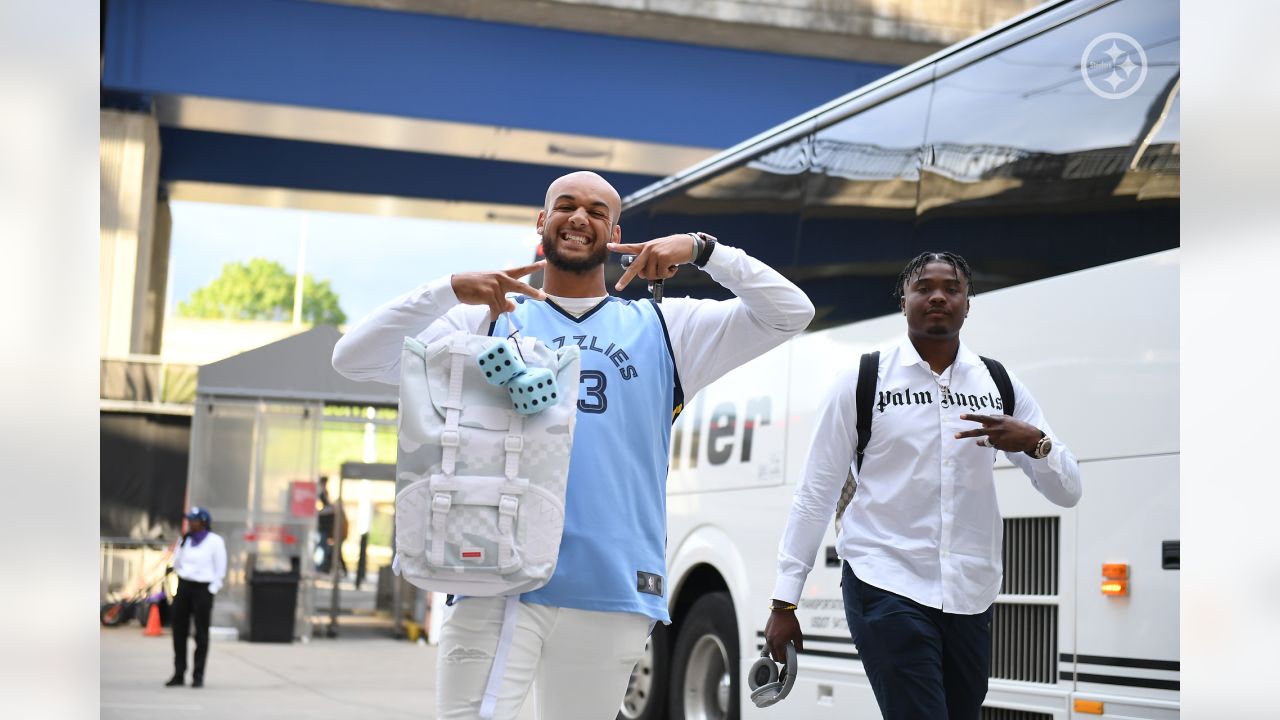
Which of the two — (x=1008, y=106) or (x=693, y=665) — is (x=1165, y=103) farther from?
(x=693, y=665)

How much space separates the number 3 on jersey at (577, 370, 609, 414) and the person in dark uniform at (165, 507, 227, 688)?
11.5 meters

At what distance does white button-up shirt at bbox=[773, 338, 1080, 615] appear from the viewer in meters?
4.39

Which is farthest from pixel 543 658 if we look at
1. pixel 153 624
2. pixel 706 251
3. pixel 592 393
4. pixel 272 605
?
pixel 153 624

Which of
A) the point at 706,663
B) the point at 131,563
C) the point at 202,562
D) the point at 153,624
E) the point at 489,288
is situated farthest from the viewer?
the point at 131,563

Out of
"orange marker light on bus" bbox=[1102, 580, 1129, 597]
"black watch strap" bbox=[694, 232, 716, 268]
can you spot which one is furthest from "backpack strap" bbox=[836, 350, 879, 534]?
"orange marker light on bus" bbox=[1102, 580, 1129, 597]

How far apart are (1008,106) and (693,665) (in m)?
4.17

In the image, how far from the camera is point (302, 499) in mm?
20484

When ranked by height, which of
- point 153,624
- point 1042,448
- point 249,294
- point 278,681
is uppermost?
point 249,294

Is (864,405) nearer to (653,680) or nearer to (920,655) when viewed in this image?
(920,655)

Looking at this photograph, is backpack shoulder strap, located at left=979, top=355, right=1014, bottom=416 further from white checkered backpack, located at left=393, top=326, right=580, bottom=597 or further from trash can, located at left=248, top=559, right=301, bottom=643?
trash can, located at left=248, top=559, right=301, bottom=643

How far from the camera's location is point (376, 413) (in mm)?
22000

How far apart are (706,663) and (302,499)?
12.9m

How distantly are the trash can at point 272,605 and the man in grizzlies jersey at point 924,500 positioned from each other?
16435mm

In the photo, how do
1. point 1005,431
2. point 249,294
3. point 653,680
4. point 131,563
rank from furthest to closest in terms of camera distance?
point 249,294
point 131,563
point 653,680
point 1005,431
